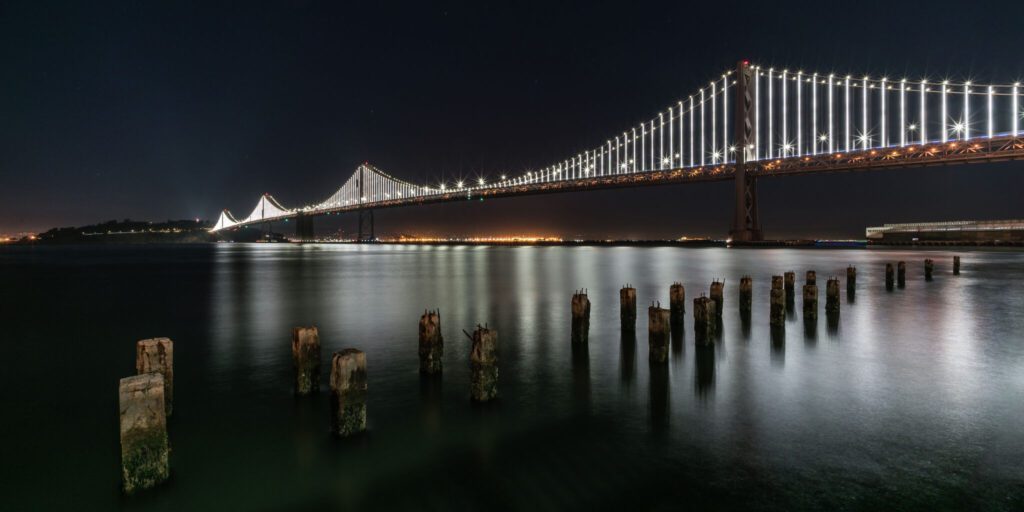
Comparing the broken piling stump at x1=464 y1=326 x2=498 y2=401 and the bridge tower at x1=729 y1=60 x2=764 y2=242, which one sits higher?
the bridge tower at x1=729 y1=60 x2=764 y2=242

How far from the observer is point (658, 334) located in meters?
7.03

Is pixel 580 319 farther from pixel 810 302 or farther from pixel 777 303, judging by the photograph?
pixel 810 302

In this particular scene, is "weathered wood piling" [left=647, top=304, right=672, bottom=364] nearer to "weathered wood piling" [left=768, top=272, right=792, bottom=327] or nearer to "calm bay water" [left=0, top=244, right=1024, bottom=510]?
"calm bay water" [left=0, top=244, right=1024, bottom=510]

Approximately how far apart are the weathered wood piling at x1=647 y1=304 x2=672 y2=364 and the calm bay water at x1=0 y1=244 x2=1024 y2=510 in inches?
9.4

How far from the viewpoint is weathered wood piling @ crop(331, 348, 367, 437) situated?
14.7ft

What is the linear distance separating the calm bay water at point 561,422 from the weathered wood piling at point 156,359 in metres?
0.36

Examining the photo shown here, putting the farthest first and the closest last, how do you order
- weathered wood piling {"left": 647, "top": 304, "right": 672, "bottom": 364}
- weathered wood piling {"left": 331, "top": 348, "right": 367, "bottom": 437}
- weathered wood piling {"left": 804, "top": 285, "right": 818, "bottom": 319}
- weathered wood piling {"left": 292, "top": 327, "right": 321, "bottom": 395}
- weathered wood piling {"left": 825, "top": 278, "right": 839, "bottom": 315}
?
weathered wood piling {"left": 825, "top": 278, "right": 839, "bottom": 315}
weathered wood piling {"left": 804, "top": 285, "right": 818, "bottom": 319}
weathered wood piling {"left": 647, "top": 304, "right": 672, "bottom": 364}
weathered wood piling {"left": 292, "top": 327, "right": 321, "bottom": 395}
weathered wood piling {"left": 331, "top": 348, "right": 367, "bottom": 437}

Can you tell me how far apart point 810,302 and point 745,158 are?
4560cm

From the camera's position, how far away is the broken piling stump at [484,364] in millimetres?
5344

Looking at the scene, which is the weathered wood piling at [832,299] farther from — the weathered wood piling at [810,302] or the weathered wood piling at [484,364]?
the weathered wood piling at [484,364]

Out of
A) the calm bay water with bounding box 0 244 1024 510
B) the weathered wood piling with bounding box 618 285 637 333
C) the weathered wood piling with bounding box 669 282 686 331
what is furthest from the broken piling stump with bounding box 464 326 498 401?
the weathered wood piling with bounding box 669 282 686 331

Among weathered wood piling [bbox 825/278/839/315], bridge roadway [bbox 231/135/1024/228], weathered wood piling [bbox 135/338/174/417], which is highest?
bridge roadway [bbox 231/135/1024/228]

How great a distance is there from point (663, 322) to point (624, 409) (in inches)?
63.7

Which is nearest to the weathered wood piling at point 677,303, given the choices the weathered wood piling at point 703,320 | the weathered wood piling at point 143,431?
the weathered wood piling at point 703,320
